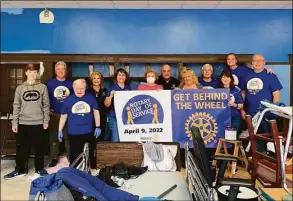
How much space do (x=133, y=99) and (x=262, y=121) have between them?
168cm

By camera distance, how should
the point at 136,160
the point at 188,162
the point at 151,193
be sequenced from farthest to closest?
the point at 136,160 → the point at 188,162 → the point at 151,193

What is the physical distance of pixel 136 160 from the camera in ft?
11.5

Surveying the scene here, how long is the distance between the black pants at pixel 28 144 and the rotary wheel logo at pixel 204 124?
72.8 inches

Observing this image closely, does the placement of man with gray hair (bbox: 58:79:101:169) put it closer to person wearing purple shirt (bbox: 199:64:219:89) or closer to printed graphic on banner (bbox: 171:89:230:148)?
printed graphic on banner (bbox: 171:89:230:148)

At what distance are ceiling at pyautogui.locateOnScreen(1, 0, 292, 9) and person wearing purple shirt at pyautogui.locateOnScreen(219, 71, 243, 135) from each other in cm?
164

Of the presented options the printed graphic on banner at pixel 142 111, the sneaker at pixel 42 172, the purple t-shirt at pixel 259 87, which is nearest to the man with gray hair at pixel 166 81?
the printed graphic on banner at pixel 142 111

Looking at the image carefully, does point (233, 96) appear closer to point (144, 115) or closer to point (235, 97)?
point (235, 97)

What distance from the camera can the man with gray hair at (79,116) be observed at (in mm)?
4008

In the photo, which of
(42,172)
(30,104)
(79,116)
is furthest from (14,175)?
(79,116)

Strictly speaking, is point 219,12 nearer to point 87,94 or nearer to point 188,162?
point 87,94

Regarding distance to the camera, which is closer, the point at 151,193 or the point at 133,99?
the point at 151,193

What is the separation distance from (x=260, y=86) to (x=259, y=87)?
18 millimetres

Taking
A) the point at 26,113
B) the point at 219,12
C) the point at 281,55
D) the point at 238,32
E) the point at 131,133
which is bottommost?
the point at 131,133

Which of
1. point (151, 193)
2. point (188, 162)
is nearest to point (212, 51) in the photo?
point (188, 162)
